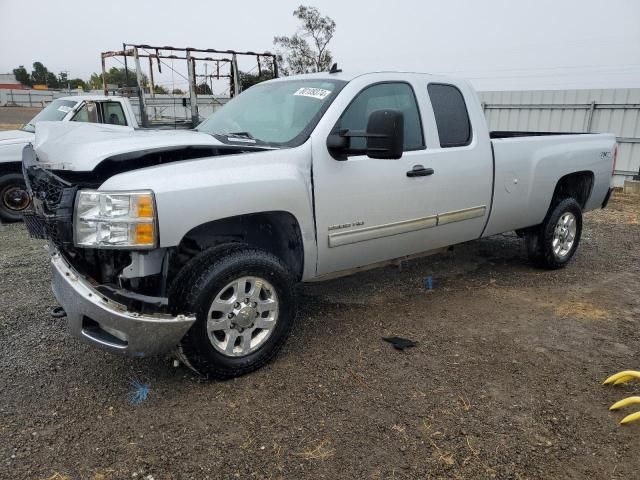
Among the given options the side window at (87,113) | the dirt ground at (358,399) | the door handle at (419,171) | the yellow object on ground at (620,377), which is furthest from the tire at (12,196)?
the yellow object on ground at (620,377)

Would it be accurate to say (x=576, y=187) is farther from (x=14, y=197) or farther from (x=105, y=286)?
(x=14, y=197)

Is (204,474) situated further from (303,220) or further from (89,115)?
(89,115)

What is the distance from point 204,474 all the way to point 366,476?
75cm

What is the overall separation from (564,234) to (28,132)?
7.66 meters

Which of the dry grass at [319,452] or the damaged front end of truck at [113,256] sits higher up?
the damaged front end of truck at [113,256]

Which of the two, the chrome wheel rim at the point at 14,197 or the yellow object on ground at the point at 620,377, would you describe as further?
the chrome wheel rim at the point at 14,197

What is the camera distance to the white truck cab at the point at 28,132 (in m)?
7.46

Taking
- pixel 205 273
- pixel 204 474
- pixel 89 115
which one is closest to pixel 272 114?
pixel 205 273

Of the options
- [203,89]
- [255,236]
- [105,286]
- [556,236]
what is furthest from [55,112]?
[203,89]

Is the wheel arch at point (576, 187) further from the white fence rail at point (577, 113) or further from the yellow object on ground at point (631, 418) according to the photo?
the white fence rail at point (577, 113)

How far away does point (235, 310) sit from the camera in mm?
3121

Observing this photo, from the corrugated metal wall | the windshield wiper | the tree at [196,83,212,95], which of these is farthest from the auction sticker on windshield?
the tree at [196,83,212,95]

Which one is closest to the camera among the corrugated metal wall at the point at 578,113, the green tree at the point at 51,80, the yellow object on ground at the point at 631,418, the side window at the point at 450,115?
the yellow object on ground at the point at 631,418

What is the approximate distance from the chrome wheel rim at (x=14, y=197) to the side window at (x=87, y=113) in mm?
1446
